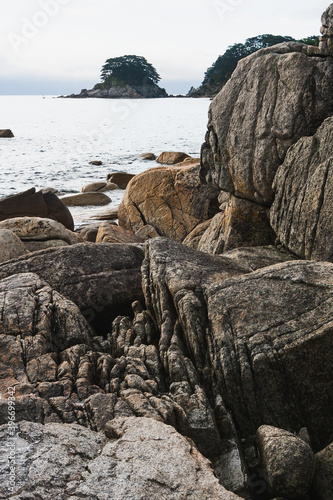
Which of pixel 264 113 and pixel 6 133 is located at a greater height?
pixel 264 113

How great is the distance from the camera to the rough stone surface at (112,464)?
392 cm

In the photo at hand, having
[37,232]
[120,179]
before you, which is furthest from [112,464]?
[120,179]

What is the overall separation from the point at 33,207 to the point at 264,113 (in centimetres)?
1033

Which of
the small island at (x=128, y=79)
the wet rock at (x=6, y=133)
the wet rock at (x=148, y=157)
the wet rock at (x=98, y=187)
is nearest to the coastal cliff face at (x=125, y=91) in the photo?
the small island at (x=128, y=79)

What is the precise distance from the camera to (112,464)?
14.0ft

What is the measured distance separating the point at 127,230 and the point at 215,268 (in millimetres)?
8019

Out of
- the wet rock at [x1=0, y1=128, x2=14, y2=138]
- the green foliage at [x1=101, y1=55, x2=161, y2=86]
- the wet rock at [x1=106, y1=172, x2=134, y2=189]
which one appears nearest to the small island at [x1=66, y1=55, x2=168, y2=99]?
the green foliage at [x1=101, y1=55, x2=161, y2=86]

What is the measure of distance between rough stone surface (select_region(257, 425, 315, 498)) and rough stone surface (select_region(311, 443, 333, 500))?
192 mm

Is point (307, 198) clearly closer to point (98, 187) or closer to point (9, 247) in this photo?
point (9, 247)

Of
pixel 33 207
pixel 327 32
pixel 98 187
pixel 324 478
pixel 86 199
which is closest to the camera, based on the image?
pixel 324 478

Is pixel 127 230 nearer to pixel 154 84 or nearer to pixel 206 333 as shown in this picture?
pixel 206 333

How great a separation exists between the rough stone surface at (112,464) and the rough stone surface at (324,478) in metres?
1.39

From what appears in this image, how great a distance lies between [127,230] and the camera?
50.6 feet

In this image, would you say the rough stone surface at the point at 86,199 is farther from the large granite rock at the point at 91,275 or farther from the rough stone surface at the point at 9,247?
the large granite rock at the point at 91,275
